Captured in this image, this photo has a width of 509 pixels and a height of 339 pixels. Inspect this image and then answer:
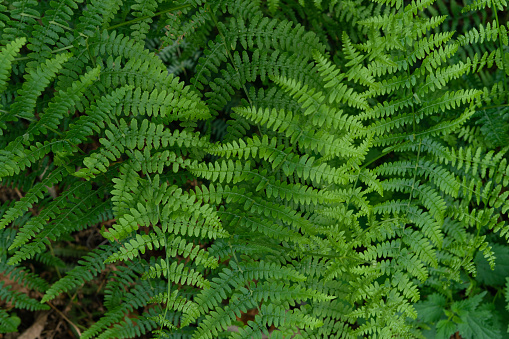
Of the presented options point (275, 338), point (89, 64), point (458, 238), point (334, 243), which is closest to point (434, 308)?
point (458, 238)

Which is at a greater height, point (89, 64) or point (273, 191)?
point (89, 64)

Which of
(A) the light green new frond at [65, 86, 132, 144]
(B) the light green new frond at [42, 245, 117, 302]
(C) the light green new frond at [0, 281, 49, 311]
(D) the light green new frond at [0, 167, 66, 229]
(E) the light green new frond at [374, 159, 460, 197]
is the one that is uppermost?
(A) the light green new frond at [65, 86, 132, 144]

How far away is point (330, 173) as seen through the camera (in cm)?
233

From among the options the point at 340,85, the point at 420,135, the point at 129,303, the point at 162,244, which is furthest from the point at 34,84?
the point at 420,135

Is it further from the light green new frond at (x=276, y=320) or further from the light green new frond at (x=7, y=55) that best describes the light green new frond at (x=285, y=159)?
the light green new frond at (x=7, y=55)

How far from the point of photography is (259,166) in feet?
8.94

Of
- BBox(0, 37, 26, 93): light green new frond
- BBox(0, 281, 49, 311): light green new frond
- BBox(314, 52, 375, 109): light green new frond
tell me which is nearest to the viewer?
BBox(0, 37, 26, 93): light green new frond

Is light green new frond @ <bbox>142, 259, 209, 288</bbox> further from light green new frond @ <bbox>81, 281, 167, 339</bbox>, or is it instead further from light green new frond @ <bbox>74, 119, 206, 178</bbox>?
light green new frond @ <bbox>74, 119, 206, 178</bbox>

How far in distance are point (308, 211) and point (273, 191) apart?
712 millimetres

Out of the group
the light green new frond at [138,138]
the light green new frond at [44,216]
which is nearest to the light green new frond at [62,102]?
the light green new frond at [138,138]

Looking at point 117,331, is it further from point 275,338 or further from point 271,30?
point 271,30

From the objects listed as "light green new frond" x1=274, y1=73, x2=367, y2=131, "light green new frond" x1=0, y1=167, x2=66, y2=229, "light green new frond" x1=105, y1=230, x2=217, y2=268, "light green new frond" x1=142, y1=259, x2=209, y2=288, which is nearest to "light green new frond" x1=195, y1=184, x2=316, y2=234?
"light green new frond" x1=105, y1=230, x2=217, y2=268

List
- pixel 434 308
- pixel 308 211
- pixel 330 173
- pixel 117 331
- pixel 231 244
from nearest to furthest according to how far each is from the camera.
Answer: pixel 330 173, pixel 231 244, pixel 117 331, pixel 308 211, pixel 434 308

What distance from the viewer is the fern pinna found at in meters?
2.37
